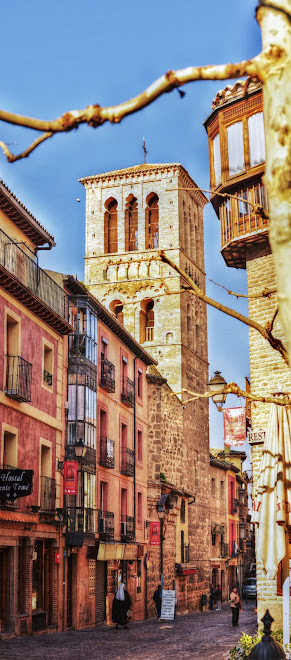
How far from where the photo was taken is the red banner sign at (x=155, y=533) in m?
38.6

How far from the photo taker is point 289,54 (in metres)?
3.39

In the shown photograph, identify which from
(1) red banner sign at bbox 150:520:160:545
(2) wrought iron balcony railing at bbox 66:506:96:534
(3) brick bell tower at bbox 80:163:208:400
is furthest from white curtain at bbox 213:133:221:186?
(3) brick bell tower at bbox 80:163:208:400

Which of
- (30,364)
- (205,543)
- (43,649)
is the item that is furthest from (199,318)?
(43,649)

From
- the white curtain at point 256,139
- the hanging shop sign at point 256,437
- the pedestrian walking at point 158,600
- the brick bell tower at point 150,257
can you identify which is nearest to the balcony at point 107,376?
the pedestrian walking at point 158,600

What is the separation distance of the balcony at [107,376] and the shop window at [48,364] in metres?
4.49

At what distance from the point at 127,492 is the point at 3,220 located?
14.9 m

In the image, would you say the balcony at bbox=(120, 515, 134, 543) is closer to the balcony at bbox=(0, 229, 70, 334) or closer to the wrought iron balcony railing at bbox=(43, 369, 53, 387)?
the wrought iron balcony railing at bbox=(43, 369, 53, 387)

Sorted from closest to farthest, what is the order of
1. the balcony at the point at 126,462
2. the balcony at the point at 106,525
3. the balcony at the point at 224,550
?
1. the balcony at the point at 106,525
2. the balcony at the point at 126,462
3. the balcony at the point at 224,550

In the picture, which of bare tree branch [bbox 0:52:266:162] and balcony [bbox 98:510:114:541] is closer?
bare tree branch [bbox 0:52:266:162]

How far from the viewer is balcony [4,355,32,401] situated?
22.6 meters

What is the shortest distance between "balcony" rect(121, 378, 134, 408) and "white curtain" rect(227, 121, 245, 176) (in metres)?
15.3

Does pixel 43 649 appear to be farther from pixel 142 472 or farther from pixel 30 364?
pixel 142 472

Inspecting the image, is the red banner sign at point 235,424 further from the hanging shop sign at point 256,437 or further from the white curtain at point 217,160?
the white curtain at point 217,160


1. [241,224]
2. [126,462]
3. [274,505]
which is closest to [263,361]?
[241,224]
